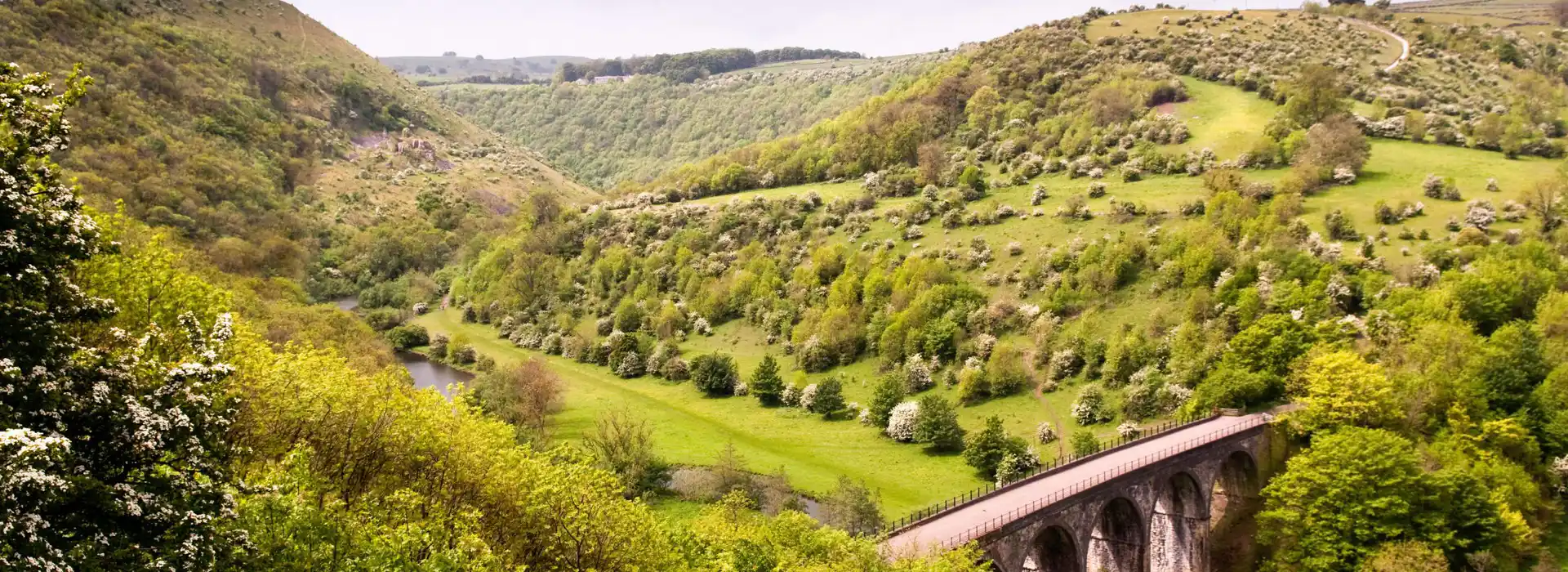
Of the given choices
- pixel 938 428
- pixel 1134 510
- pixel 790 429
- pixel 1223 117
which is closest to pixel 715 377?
pixel 790 429

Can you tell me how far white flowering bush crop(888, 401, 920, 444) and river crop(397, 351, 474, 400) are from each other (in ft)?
174

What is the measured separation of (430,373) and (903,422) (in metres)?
63.9

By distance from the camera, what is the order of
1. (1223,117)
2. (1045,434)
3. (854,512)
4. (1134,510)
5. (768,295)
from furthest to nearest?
(1223,117) → (768,295) → (1045,434) → (854,512) → (1134,510)

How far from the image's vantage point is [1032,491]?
48.1 meters

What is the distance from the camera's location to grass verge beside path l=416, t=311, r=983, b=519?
66.9m

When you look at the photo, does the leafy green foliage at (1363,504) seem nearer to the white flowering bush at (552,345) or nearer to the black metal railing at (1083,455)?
the black metal railing at (1083,455)

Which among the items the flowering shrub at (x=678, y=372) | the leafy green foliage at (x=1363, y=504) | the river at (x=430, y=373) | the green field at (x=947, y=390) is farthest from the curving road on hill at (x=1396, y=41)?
the river at (x=430, y=373)

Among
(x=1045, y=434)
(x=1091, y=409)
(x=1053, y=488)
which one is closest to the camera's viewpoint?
(x=1053, y=488)

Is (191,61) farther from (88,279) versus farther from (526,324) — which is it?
(88,279)

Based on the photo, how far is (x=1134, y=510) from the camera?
50.2 m

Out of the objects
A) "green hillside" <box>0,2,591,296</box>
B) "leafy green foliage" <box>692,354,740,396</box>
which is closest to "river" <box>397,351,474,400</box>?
"green hillside" <box>0,2,591,296</box>

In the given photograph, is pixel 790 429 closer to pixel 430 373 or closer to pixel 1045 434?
pixel 1045 434

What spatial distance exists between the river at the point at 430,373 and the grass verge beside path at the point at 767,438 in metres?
6.66

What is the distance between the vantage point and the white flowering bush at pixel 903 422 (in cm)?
7519
